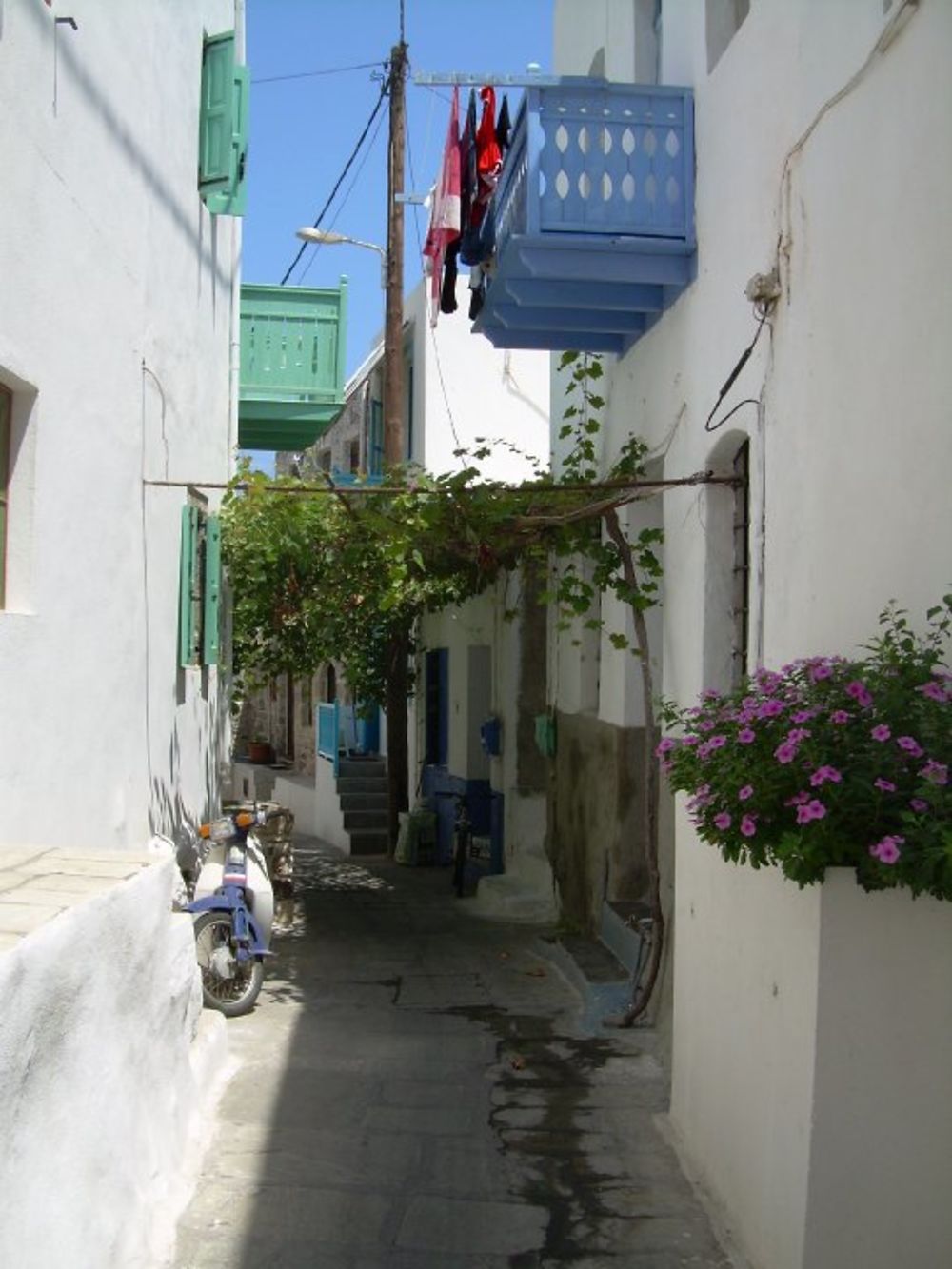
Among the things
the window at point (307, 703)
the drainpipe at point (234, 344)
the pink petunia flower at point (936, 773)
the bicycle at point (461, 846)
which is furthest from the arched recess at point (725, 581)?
the window at point (307, 703)

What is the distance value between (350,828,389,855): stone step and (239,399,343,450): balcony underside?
17.4ft

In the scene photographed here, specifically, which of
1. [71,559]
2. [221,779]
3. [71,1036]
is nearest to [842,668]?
[71,1036]

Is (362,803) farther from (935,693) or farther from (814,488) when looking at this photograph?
(935,693)

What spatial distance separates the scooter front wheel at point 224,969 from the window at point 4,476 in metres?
Result: 3.22

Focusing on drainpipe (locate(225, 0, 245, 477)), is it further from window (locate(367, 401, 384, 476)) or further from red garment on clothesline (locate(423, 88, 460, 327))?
window (locate(367, 401, 384, 476))

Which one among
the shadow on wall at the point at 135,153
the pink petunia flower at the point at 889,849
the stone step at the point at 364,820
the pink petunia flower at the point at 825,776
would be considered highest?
the shadow on wall at the point at 135,153

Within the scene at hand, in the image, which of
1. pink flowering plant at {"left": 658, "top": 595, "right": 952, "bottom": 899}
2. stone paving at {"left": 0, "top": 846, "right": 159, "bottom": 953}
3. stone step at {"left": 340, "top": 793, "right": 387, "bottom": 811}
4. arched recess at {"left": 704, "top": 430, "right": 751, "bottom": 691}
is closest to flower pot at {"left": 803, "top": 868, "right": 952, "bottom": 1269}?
pink flowering plant at {"left": 658, "top": 595, "right": 952, "bottom": 899}

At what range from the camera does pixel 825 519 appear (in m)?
4.57

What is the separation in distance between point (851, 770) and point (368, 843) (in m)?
13.8

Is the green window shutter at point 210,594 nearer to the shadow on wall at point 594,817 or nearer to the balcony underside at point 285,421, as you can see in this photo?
the shadow on wall at point 594,817

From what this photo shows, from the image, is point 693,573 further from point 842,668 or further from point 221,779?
point 221,779

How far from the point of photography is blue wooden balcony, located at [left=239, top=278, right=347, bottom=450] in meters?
12.6

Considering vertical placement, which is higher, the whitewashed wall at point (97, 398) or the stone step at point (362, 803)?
the whitewashed wall at point (97, 398)

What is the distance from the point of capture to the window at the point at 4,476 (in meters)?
5.02
